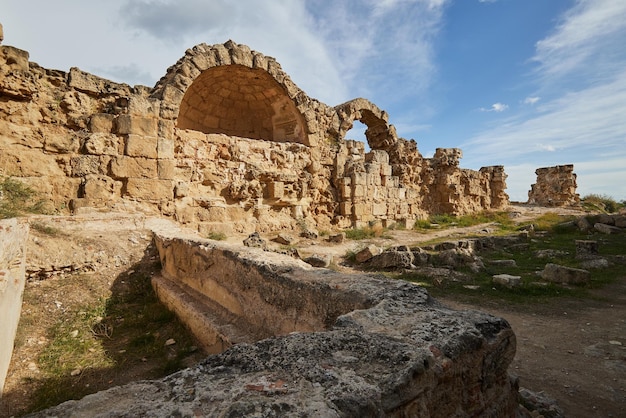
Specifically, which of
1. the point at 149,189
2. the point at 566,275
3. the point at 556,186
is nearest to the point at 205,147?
the point at 149,189

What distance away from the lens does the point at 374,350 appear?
4.63 feet

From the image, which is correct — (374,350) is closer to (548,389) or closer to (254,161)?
(548,389)

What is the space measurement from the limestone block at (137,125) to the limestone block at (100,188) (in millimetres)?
986

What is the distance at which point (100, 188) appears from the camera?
6.11 m

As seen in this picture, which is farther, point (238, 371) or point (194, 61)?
point (194, 61)

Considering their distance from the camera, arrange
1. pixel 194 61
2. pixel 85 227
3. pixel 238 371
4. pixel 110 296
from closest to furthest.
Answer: pixel 238 371
pixel 110 296
pixel 85 227
pixel 194 61

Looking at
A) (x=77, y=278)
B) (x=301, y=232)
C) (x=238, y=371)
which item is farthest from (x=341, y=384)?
(x=301, y=232)

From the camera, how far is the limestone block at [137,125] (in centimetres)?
637

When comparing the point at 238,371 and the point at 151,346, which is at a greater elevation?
the point at 238,371

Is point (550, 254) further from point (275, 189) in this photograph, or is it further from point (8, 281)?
point (8, 281)

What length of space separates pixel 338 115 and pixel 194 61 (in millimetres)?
4614

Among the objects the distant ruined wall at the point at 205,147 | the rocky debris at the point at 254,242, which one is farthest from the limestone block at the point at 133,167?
the rocky debris at the point at 254,242

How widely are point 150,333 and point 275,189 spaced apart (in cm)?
514

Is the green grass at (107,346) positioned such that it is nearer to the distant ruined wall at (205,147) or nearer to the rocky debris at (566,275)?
the distant ruined wall at (205,147)
